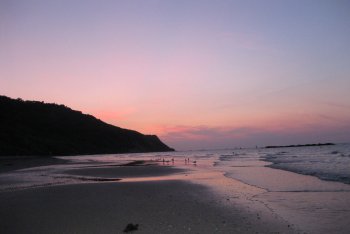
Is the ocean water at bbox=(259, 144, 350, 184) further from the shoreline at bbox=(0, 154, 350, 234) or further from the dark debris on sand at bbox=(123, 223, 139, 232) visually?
the dark debris on sand at bbox=(123, 223, 139, 232)

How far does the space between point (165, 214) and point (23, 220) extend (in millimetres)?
4156

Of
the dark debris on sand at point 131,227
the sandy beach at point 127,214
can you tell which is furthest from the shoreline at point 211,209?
the dark debris on sand at point 131,227

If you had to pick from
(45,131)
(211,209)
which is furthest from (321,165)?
(45,131)

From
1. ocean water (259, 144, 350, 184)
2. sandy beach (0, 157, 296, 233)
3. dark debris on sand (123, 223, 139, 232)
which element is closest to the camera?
dark debris on sand (123, 223, 139, 232)

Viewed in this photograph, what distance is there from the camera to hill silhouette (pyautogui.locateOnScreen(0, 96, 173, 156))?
10150 cm

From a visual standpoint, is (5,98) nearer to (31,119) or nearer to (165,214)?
(31,119)

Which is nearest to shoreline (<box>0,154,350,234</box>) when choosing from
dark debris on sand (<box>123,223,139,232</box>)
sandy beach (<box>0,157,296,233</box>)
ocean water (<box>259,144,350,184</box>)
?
sandy beach (<box>0,157,296,233</box>)

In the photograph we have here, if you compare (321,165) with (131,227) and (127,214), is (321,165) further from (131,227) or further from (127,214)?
(131,227)

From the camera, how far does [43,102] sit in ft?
562

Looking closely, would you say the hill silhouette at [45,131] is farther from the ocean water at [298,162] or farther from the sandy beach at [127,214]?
the sandy beach at [127,214]

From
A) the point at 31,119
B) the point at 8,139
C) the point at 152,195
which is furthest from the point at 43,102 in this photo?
the point at 152,195

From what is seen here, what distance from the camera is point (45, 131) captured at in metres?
150

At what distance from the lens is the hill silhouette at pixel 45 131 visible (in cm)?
10150

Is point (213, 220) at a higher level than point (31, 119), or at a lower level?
lower
